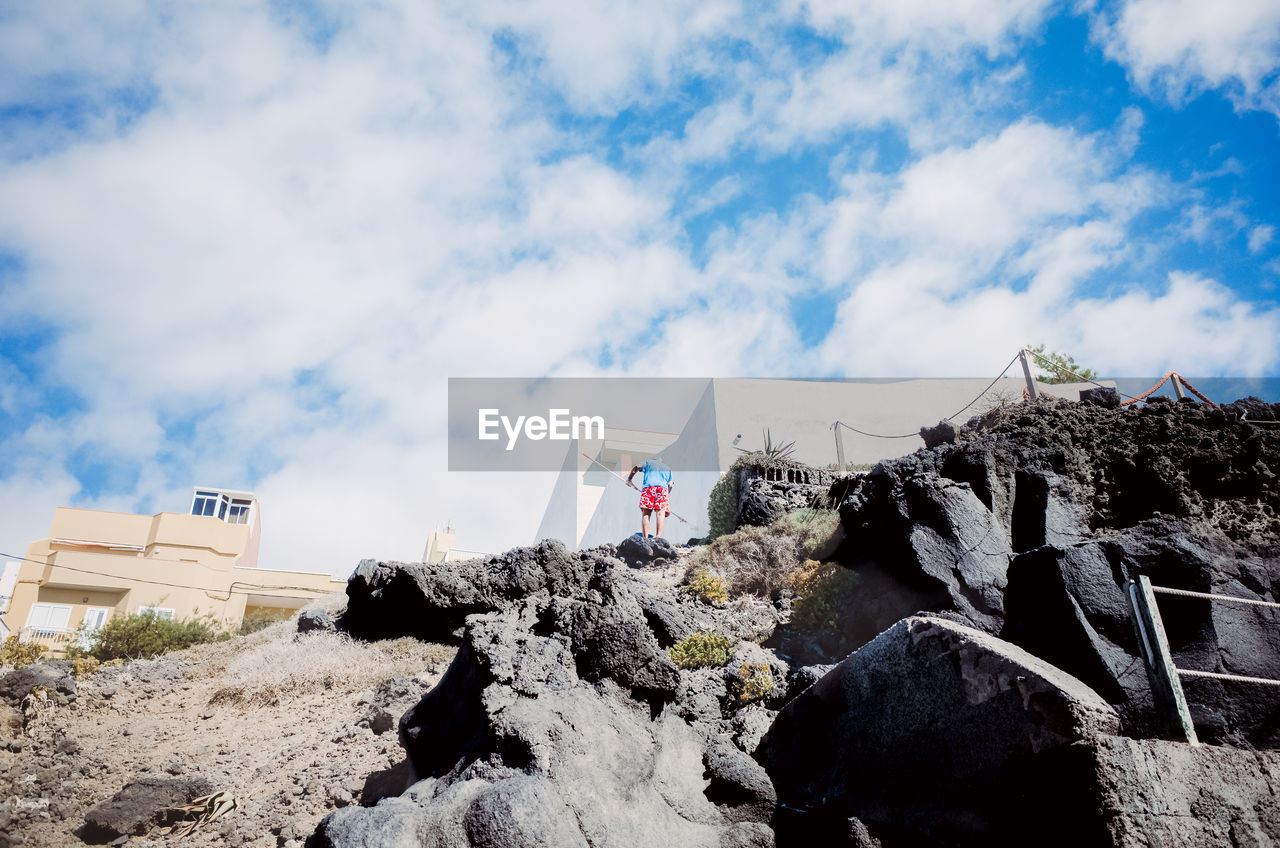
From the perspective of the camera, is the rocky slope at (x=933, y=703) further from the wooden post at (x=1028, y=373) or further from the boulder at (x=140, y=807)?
the wooden post at (x=1028, y=373)

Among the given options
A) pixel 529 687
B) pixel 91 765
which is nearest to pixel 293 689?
pixel 91 765

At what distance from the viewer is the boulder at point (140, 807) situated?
5340 mm

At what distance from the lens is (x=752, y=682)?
6855 mm

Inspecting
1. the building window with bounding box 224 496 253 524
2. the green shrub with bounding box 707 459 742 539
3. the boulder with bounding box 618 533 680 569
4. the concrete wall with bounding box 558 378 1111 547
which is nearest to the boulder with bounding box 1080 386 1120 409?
the green shrub with bounding box 707 459 742 539

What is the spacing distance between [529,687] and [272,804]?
8.99 feet

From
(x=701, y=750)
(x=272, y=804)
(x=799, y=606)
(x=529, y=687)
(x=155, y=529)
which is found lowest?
(x=272, y=804)

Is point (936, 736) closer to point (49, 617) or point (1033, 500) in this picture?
point (1033, 500)

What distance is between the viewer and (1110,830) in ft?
11.2

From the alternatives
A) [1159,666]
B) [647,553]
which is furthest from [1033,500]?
[647,553]

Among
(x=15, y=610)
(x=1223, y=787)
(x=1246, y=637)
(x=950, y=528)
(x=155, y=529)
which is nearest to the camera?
(x=1223, y=787)

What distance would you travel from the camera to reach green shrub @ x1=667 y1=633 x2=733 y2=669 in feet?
25.0

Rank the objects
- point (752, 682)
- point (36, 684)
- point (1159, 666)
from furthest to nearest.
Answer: point (36, 684) → point (752, 682) → point (1159, 666)

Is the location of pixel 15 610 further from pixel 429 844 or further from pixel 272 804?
pixel 429 844

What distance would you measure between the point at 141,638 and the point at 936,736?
14.0 metres
